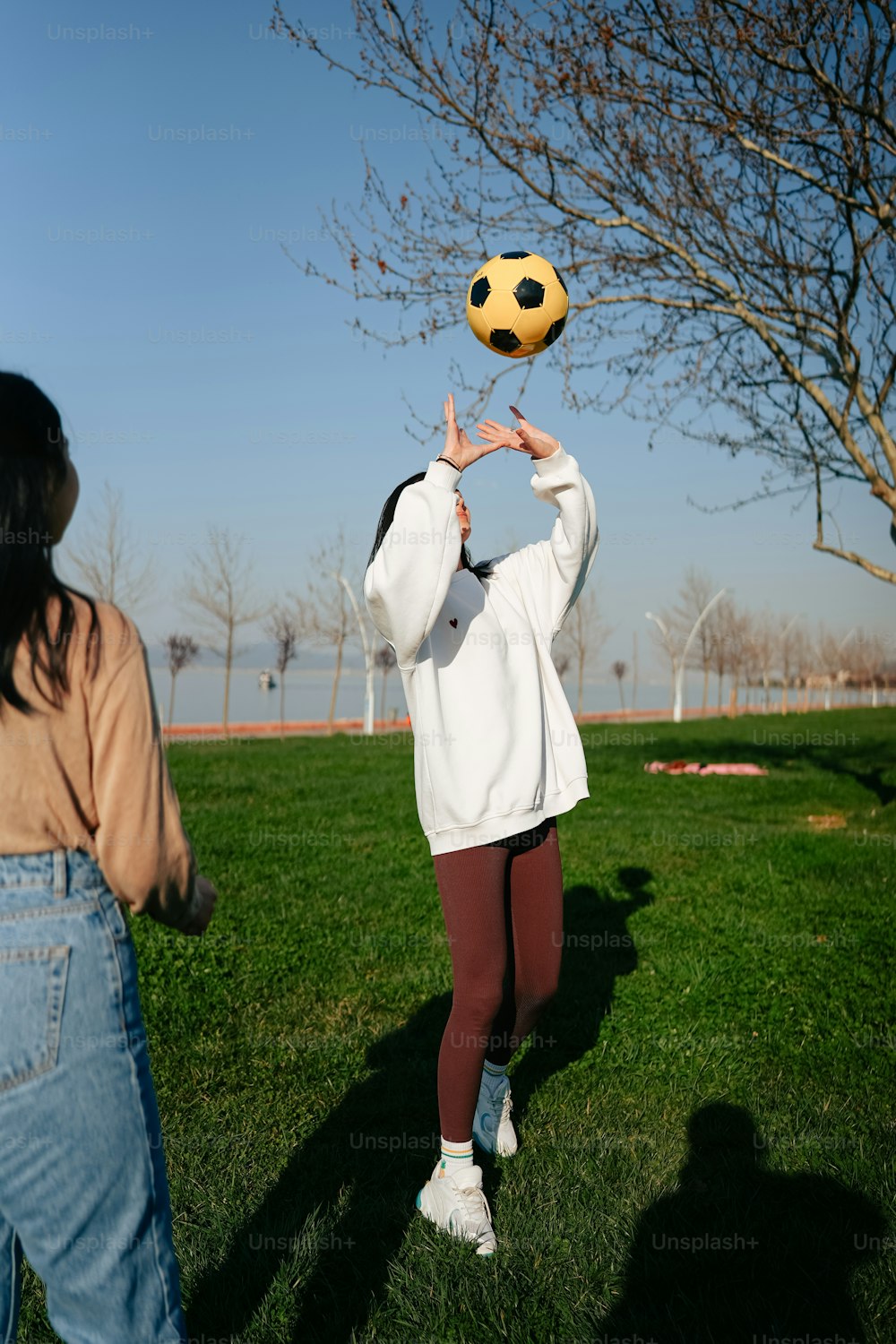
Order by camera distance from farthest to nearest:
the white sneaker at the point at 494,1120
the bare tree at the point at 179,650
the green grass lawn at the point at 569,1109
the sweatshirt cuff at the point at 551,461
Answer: the bare tree at the point at 179,650, the white sneaker at the point at 494,1120, the sweatshirt cuff at the point at 551,461, the green grass lawn at the point at 569,1109

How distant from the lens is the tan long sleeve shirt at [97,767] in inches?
62.1

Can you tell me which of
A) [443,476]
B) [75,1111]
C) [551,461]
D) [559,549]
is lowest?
[75,1111]

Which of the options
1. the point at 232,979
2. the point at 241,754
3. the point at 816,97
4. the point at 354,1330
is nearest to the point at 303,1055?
the point at 232,979

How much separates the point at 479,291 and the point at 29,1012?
11.4 ft

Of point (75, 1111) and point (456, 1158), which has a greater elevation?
point (75, 1111)

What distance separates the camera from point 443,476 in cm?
306

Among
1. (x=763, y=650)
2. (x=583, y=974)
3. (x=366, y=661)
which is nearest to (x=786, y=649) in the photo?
(x=763, y=650)

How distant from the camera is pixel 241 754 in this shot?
1788cm

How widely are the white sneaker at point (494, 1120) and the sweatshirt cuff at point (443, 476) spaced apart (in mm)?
2060

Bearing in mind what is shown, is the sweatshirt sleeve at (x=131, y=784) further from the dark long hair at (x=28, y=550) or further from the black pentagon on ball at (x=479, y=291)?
the black pentagon on ball at (x=479, y=291)

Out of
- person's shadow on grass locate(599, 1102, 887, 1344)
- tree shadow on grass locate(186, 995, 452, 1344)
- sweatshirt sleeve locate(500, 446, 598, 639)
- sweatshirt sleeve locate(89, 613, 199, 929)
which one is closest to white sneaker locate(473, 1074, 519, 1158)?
tree shadow on grass locate(186, 995, 452, 1344)

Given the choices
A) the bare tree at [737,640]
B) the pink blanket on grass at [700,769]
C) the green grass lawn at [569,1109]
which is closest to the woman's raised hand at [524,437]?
the green grass lawn at [569,1109]

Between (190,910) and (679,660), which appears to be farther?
(679,660)

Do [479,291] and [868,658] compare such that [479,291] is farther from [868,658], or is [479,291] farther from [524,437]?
[868,658]
